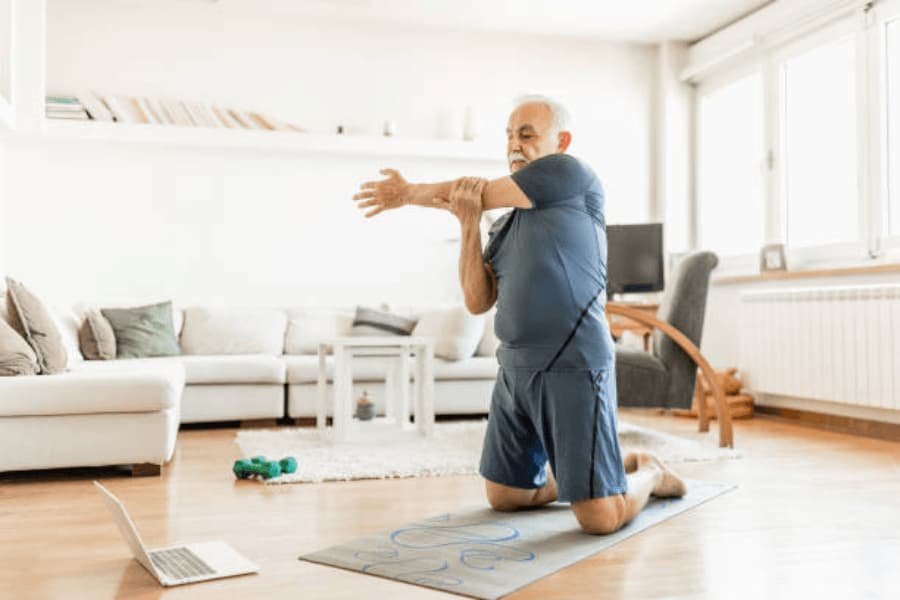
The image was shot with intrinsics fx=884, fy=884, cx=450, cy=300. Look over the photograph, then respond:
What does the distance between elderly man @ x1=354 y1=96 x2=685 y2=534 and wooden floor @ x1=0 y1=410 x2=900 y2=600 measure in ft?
0.77

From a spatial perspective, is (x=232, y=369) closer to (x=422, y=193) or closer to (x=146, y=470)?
(x=146, y=470)

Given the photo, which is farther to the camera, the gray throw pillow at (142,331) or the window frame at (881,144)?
the gray throw pillow at (142,331)

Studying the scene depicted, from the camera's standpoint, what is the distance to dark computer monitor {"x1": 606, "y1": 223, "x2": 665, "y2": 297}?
5289 millimetres

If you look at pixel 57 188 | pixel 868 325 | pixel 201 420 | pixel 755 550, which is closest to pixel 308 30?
pixel 57 188

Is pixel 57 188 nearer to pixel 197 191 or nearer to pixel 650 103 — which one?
pixel 197 191

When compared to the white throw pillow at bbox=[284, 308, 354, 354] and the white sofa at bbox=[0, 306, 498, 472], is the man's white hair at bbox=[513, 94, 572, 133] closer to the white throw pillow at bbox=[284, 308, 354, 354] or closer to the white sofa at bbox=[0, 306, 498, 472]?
the white sofa at bbox=[0, 306, 498, 472]

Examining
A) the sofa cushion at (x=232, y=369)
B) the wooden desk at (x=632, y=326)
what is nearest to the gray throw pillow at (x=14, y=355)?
the sofa cushion at (x=232, y=369)

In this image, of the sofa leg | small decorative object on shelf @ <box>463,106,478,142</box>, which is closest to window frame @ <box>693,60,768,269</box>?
small decorative object on shelf @ <box>463,106,478,142</box>

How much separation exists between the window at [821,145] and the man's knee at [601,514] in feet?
10.8

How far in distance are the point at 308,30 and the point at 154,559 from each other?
15.3 feet

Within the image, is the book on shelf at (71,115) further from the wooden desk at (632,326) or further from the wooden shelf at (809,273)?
the wooden shelf at (809,273)

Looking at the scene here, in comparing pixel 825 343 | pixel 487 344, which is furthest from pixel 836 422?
pixel 487 344

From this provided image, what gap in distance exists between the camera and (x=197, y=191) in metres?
5.88

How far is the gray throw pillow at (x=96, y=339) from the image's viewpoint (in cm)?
489
